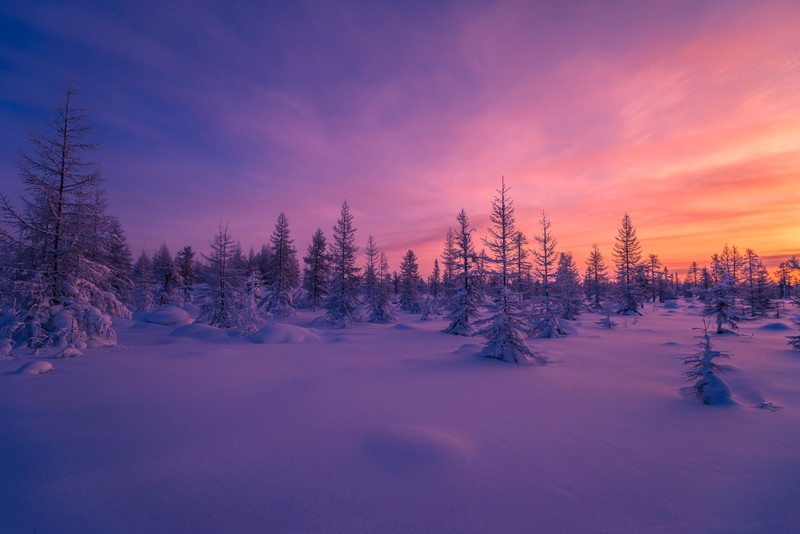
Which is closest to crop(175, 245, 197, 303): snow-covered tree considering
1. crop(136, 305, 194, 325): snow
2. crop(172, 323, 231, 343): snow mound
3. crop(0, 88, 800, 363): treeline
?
crop(0, 88, 800, 363): treeline

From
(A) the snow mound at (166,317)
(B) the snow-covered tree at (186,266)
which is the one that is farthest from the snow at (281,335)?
(B) the snow-covered tree at (186,266)

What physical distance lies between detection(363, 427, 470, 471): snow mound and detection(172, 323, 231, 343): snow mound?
14.7m

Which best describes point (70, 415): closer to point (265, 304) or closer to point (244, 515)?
point (244, 515)

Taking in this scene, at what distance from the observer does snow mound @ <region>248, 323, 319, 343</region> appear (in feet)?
54.6

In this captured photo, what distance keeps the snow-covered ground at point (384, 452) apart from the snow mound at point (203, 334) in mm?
7500

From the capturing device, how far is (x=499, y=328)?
490 inches

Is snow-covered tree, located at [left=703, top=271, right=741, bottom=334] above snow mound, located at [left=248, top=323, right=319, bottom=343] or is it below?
above

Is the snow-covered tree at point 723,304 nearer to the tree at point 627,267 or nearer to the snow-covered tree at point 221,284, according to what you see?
the tree at point 627,267

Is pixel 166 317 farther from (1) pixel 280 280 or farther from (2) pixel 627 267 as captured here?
(2) pixel 627 267

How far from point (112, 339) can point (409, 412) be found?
544 inches

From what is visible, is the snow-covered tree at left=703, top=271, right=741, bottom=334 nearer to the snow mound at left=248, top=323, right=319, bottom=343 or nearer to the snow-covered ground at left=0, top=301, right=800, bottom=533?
the snow-covered ground at left=0, top=301, right=800, bottom=533

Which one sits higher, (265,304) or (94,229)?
(94,229)

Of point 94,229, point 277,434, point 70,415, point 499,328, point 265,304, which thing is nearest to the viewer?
point 277,434

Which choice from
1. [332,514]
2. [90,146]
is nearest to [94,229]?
[90,146]
